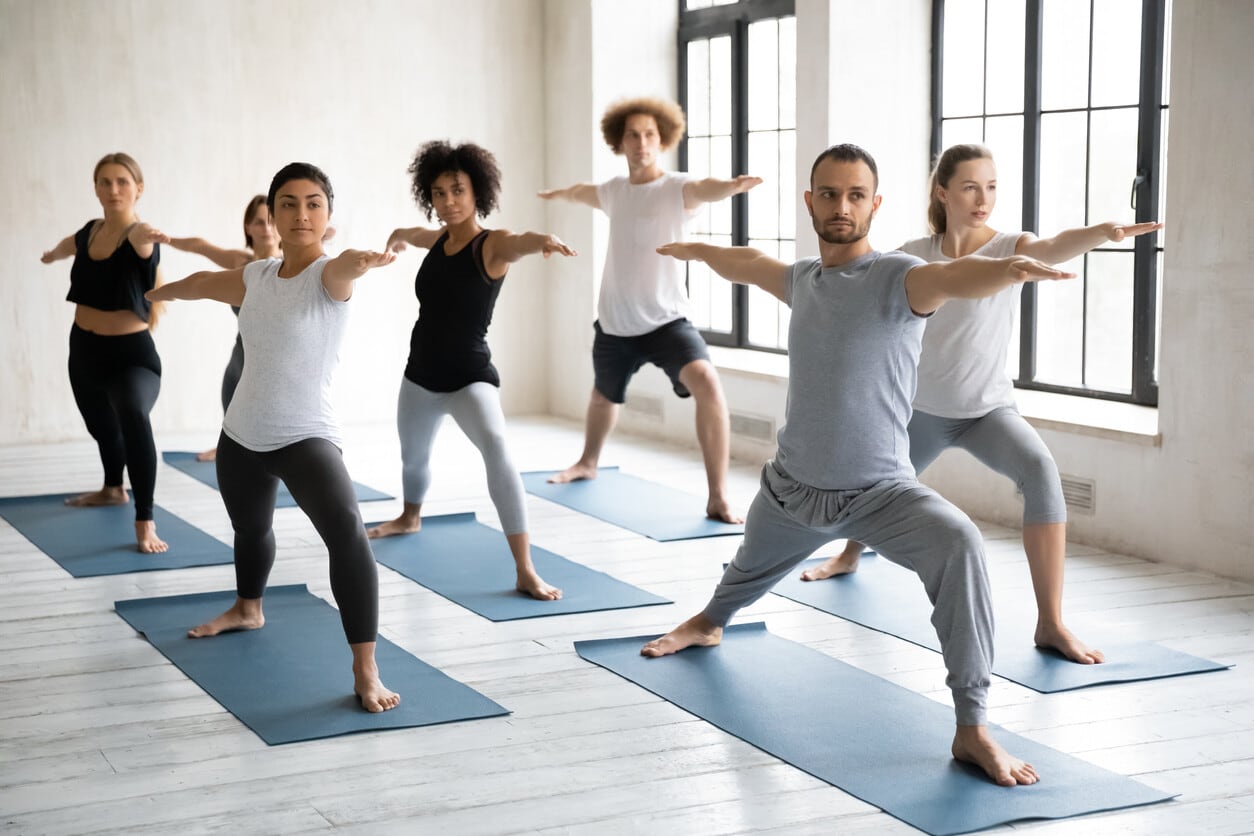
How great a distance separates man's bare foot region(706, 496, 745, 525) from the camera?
540 centimetres

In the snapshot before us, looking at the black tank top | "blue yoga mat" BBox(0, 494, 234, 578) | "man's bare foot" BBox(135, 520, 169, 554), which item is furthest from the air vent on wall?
"man's bare foot" BBox(135, 520, 169, 554)

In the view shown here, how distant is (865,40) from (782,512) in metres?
3.40

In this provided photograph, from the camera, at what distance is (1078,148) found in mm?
5461

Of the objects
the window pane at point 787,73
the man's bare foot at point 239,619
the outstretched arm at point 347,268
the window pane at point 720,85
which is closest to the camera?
the outstretched arm at point 347,268

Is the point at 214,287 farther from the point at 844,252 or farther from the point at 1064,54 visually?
the point at 1064,54

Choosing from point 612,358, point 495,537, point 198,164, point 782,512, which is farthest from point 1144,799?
point 198,164

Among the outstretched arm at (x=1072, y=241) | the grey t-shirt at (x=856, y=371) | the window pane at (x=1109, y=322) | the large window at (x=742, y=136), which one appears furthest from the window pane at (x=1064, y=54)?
the grey t-shirt at (x=856, y=371)

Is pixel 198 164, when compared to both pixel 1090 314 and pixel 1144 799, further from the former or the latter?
pixel 1144 799

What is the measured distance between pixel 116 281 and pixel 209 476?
1.57m

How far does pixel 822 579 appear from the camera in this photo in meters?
4.53

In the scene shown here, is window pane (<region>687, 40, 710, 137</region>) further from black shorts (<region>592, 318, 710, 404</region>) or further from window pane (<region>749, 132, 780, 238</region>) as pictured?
black shorts (<region>592, 318, 710, 404</region>)

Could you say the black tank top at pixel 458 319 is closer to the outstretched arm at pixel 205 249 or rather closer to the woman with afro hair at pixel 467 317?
the woman with afro hair at pixel 467 317

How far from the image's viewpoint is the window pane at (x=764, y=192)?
23.5 feet

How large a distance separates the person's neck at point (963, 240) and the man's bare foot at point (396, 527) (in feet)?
7.19
